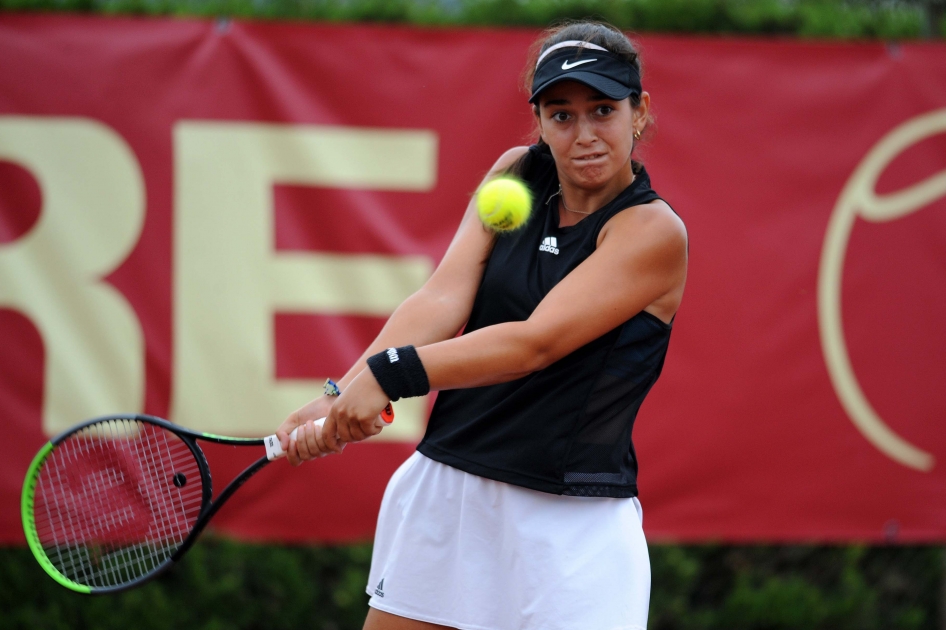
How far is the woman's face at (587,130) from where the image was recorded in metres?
2.30

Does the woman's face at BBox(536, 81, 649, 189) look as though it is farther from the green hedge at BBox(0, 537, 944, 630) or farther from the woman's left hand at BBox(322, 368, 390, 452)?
the green hedge at BBox(0, 537, 944, 630)

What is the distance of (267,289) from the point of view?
3998 millimetres

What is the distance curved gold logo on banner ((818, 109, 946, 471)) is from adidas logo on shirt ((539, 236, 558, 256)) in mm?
A: 2085

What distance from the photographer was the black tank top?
7.61 feet

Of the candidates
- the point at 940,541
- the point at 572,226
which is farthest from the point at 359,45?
the point at 940,541

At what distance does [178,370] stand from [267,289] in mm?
476

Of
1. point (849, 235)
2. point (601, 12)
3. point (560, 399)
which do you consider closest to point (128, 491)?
point (560, 399)

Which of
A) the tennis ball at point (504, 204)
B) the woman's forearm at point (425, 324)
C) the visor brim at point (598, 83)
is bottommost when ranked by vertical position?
the woman's forearm at point (425, 324)

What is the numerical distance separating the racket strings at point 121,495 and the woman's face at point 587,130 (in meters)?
1.30

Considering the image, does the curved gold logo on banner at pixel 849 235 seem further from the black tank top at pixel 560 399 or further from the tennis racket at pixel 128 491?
the tennis racket at pixel 128 491

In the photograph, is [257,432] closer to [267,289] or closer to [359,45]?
[267,289]

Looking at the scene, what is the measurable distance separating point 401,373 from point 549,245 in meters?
0.50

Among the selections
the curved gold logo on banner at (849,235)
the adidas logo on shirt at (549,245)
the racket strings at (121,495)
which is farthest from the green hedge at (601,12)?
the adidas logo on shirt at (549,245)

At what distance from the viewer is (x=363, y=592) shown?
13.4 ft
